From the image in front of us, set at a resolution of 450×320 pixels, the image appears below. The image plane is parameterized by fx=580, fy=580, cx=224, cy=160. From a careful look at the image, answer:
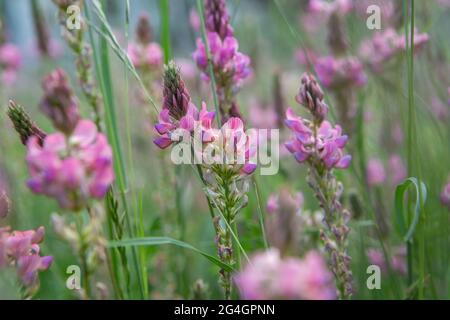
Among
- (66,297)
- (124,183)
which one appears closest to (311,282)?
(124,183)

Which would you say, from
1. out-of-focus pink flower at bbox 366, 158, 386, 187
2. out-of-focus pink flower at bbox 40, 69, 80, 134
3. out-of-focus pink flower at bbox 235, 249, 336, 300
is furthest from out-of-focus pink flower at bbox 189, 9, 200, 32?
out-of-focus pink flower at bbox 235, 249, 336, 300

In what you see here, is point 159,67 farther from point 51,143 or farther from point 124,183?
point 51,143

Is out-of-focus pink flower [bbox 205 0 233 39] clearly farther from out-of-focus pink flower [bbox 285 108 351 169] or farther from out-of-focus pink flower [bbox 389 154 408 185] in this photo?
out-of-focus pink flower [bbox 389 154 408 185]

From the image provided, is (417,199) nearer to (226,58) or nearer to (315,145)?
(315,145)

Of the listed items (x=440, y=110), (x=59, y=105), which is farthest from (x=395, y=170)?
(x=59, y=105)

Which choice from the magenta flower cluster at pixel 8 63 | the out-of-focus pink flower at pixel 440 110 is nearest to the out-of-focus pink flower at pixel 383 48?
the out-of-focus pink flower at pixel 440 110
